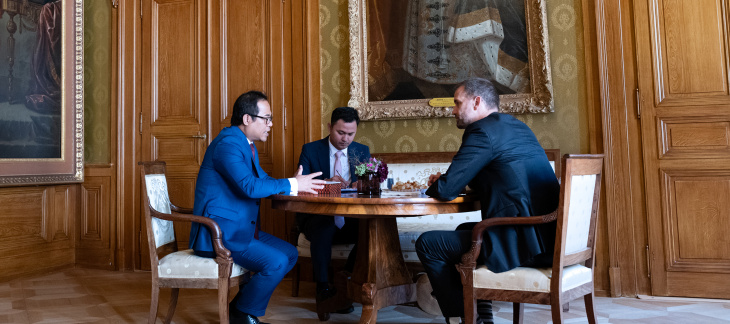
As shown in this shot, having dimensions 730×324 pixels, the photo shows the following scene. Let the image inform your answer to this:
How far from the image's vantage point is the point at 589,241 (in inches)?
97.1

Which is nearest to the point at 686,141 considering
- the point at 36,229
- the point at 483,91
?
the point at 483,91

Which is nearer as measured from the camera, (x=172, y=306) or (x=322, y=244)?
(x=172, y=306)

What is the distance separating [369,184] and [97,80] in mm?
3715

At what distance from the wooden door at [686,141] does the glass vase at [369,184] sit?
7.20 ft

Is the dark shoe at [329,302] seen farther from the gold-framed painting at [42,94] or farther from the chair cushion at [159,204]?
the gold-framed painting at [42,94]

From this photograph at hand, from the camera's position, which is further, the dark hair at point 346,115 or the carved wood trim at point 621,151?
the carved wood trim at point 621,151

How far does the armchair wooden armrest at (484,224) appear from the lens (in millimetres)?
2164

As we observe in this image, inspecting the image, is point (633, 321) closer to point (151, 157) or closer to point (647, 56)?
point (647, 56)

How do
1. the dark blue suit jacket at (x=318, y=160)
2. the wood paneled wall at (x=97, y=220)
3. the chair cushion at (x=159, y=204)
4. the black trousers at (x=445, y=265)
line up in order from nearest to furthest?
the black trousers at (x=445, y=265) → the chair cushion at (x=159, y=204) → the dark blue suit jacket at (x=318, y=160) → the wood paneled wall at (x=97, y=220)

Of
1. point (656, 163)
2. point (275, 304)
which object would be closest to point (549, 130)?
point (656, 163)

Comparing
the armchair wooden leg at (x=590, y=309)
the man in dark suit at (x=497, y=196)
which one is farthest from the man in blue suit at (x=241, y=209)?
the armchair wooden leg at (x=590, y=309)

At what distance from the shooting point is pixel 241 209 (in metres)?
2.77

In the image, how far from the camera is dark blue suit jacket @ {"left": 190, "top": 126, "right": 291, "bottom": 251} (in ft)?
8.66

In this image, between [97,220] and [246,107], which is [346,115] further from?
Answer: [97,220]
